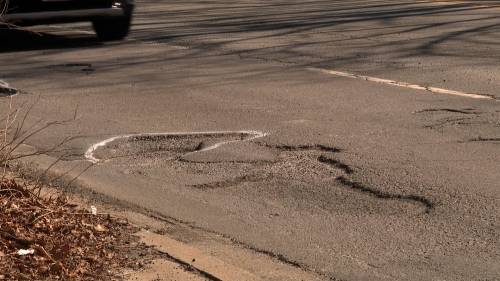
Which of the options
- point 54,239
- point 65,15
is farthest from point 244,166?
point 65,15

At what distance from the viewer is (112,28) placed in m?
15.2

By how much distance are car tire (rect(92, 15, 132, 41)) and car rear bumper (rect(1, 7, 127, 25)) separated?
35 centimetres

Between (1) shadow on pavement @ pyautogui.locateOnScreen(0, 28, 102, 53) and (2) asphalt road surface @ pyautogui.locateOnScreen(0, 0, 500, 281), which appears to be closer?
(2) asphalt road surface @ pyautogui.locateOnScreen(0, 0, 500, 281)

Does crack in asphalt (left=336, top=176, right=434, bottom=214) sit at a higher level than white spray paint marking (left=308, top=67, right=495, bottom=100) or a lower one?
higher

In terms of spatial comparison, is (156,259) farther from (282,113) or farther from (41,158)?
(282,113)

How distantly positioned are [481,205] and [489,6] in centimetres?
1283

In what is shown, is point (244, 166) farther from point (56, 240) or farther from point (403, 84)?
point (403, 84)

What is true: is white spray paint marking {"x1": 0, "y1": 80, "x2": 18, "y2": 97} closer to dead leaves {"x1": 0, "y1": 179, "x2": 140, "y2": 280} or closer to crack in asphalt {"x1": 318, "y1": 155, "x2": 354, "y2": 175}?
crack in asphalt {"x1": 318, "y1": 155, "x2": 354, "y2": 175}

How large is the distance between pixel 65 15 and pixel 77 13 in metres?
0.20

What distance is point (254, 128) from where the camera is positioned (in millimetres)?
8727

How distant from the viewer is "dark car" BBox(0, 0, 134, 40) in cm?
1343

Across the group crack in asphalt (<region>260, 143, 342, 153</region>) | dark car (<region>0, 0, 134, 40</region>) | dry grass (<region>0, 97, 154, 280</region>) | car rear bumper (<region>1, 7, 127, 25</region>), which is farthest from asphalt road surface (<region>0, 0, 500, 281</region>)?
dry grass (<region>0, 97, 154, 280</region>)

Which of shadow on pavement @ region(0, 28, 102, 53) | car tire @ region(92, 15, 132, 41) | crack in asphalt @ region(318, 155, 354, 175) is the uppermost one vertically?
crack in asphalt @ region(318, 155, 354, 175)

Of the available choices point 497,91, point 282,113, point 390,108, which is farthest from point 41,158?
point 497,91
